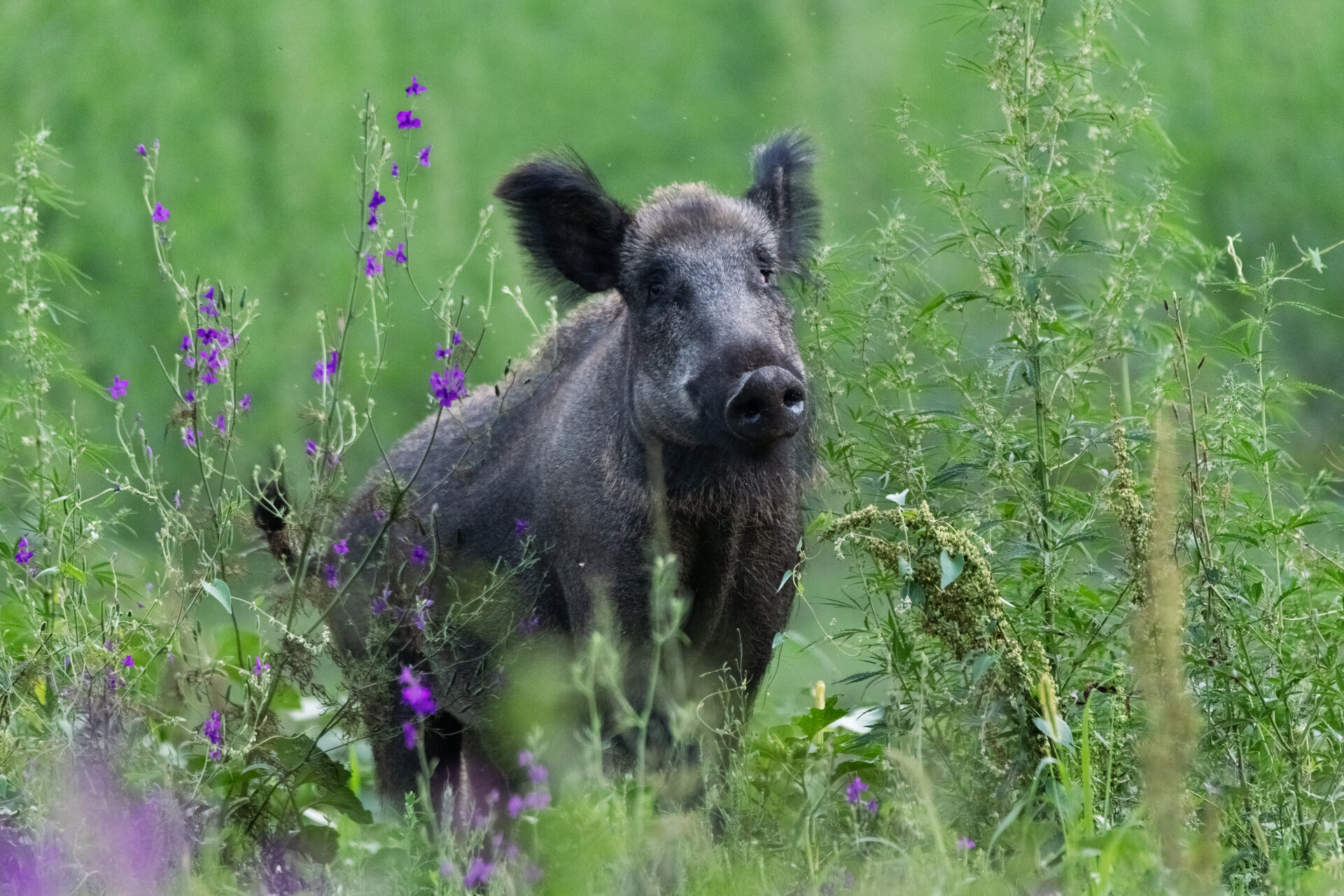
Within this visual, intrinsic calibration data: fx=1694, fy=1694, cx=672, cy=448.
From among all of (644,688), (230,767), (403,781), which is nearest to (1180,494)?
(644,688)

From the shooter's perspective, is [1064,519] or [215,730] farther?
[1064,519]

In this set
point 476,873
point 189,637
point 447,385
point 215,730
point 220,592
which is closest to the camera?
point 476,873

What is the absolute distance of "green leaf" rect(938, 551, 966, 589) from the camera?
13.3ft

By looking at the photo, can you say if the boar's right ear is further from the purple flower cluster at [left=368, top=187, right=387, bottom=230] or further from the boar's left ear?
the purple flower cluster at [left=368, top=187, right=387, bottom=230]

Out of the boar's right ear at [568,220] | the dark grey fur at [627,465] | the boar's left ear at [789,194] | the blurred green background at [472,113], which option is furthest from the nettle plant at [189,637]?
the blurred green background at [472,113]

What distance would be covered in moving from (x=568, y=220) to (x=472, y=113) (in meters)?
6.64

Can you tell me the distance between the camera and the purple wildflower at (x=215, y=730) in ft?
15.1

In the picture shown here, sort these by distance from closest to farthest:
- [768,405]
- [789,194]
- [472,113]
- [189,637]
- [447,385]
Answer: [447,385] → [768,405] → [189,637] → [789,194] → [472,113]

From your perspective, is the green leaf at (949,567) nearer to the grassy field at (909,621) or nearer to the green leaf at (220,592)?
the grassy field at (909,621)

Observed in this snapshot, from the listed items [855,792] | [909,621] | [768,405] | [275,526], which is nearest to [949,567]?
[855,792]

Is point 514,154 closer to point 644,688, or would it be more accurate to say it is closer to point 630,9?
point 630,9

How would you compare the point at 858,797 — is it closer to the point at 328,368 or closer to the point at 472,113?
the point at 328,368

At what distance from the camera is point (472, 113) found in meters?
12.7

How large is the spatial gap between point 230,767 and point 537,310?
22.1 ft
